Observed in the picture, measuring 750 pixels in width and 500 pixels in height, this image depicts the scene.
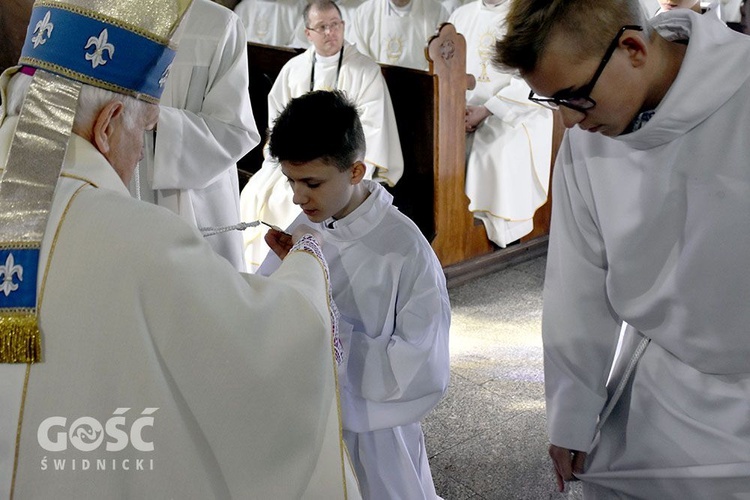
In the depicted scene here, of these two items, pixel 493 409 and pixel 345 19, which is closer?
pixel 493 409

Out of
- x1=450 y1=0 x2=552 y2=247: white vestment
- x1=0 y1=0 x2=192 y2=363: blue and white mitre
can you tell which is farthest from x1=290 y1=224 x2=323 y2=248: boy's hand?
x1=450 y1=0 x2=552 y2=247: white vestment

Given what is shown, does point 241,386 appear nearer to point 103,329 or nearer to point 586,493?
point 103,329

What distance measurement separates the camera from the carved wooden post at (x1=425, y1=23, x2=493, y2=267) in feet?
16.7

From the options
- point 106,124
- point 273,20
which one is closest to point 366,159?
point 106,124

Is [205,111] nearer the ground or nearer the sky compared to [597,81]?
nearer the ground

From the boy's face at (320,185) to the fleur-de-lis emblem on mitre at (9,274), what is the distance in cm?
97

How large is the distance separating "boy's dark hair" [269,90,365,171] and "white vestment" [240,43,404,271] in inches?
110

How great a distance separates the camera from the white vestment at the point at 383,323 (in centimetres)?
225

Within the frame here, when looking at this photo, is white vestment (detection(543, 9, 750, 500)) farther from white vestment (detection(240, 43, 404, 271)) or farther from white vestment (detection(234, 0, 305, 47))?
white vestment (detection(234, 0, 305, 47))

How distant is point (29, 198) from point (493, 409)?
276cm

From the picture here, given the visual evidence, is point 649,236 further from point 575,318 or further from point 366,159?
point 366,159

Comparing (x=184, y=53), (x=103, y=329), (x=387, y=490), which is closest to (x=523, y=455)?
(x=387, y=490)

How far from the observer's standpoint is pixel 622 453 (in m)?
1.94

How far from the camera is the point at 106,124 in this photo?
1.53 metres
